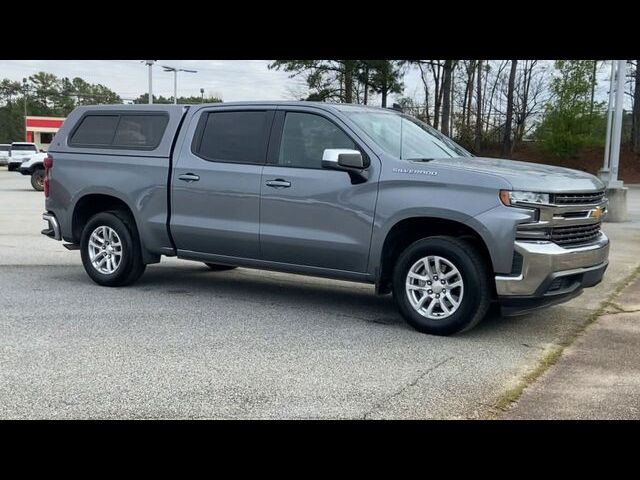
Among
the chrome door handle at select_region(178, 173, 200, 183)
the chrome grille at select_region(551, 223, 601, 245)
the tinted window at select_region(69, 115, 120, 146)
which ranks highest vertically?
the tinted window at select_region(69, 115, 120, 146)

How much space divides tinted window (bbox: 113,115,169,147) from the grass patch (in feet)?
15.0

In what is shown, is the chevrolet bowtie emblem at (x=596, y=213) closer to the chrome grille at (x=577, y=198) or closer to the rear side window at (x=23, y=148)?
the chrome grille at (x=577, y=198)

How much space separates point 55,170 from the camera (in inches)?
326

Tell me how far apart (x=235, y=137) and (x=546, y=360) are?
3.72 meters

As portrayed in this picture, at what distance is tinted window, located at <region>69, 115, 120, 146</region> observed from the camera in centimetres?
810

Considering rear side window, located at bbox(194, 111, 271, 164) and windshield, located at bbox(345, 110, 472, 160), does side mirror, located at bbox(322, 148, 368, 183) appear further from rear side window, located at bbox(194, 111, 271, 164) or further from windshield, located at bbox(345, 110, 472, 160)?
rear side window, located at bbox(194, 111, 271, 164)

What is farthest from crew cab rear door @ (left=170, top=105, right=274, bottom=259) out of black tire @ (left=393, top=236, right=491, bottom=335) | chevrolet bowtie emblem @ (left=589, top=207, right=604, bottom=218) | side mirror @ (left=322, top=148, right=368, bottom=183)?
chevrolet bowtie emblem @ (left=589, top=207, right=604, bottom=218)

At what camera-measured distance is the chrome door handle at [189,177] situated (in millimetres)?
7250

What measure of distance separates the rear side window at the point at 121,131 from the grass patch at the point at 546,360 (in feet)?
15.0

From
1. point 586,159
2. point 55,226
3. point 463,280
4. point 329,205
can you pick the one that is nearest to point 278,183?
point 329,205
